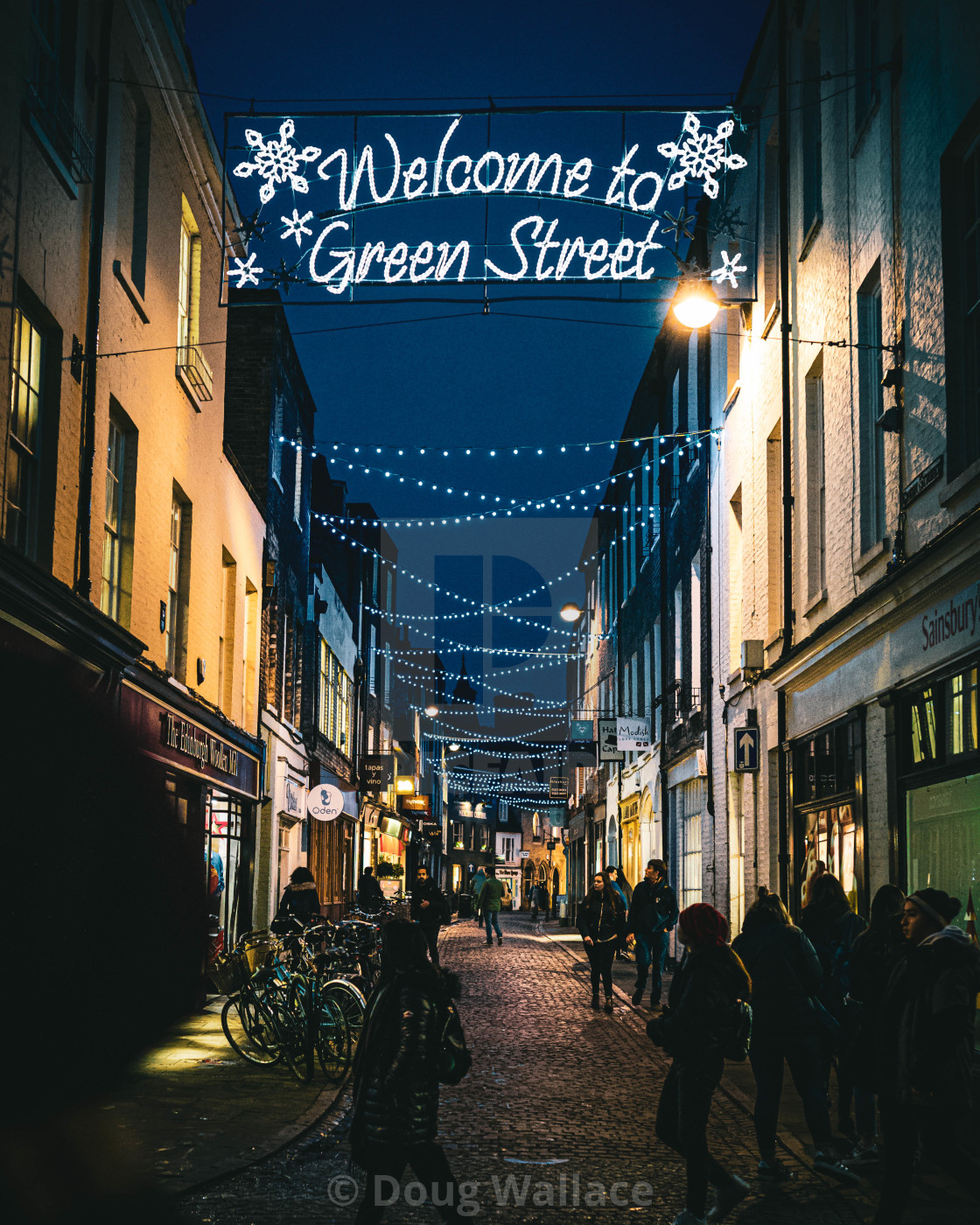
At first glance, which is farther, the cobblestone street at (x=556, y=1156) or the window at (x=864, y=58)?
the window at (x=864, y=58)

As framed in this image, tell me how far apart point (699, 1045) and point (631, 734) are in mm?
20804

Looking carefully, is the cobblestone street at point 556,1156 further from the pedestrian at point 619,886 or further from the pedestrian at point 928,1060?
the pedestrian at point 619,886

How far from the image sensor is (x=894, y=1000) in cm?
645

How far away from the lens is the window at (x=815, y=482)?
15.1 meters

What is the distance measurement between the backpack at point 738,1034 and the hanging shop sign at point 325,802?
621 inches

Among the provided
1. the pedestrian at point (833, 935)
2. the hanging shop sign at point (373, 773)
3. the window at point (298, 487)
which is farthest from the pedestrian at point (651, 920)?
the hanging shop sign at point (373, 773)

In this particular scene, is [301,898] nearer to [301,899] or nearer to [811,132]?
[301,899]

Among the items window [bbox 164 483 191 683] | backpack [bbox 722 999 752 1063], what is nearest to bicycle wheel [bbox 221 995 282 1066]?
window [bbox 164 483 191 683]

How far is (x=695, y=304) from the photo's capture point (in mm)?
13102

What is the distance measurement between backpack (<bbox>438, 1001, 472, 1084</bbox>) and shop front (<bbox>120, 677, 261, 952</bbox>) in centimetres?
691

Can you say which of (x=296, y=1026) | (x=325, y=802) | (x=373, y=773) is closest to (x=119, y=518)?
(x=296, y=1026)

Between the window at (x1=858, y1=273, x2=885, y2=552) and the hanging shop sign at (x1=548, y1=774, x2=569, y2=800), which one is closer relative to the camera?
the window at (x1=858, y1=273, x2=885, y2=552)

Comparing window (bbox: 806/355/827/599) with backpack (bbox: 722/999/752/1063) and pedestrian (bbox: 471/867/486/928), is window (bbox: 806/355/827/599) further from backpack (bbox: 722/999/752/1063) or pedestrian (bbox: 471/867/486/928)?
pedestrian (bbox: 471/867/486/928)

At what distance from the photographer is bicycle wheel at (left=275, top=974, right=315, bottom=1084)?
35.3 ft
